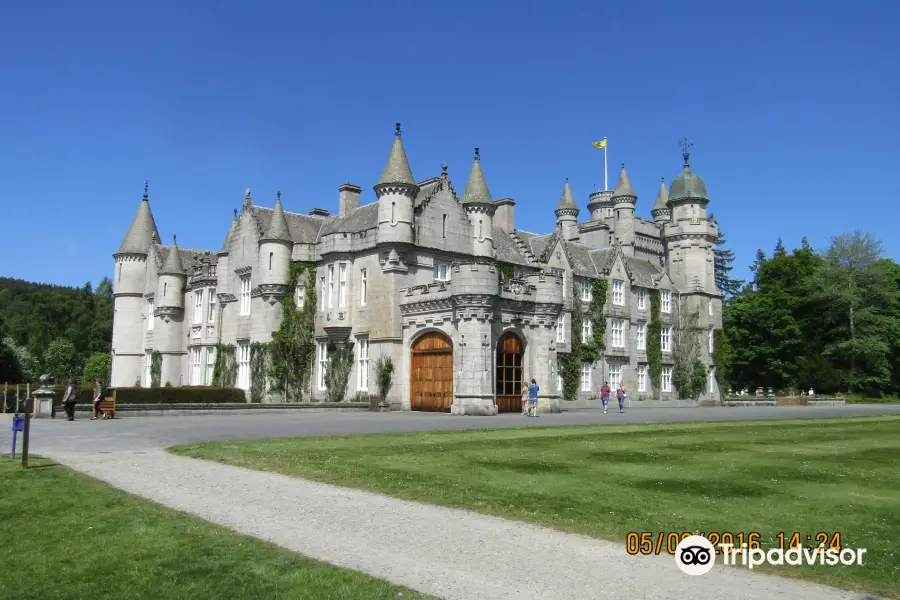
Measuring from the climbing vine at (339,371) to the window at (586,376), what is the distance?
18813 mm

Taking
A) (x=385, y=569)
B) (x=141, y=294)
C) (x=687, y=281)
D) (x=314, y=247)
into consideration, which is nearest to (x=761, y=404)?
(x=687, y=281)

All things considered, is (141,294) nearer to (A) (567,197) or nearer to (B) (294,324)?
(B) (294,324)

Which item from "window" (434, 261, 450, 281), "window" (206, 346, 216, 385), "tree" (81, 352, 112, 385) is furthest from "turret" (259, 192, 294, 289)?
"tree" (81, 352, 112, 385)

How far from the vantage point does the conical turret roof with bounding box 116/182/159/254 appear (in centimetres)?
5769

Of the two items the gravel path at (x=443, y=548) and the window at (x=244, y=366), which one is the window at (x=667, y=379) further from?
the gravel path at (x=443, y=548)

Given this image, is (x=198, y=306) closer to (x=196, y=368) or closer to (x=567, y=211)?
(x=196, y=368)

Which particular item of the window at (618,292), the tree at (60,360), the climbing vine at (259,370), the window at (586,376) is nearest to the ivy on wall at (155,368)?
the climbing vine at (259,370)

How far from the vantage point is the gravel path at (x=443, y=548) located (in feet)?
22.0

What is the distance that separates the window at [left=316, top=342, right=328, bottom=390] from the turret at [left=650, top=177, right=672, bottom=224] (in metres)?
36.8

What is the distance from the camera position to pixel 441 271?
41031 millimetres

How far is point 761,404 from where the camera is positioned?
5366 cm

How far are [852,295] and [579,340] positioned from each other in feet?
88.4

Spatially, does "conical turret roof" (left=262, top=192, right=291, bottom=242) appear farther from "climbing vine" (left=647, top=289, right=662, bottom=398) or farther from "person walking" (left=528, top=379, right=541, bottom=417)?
"climbing vine" (left=647, top=289, right=662, bottom=398)

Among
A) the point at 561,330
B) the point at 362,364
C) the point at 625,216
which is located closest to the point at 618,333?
the point at 561,330
